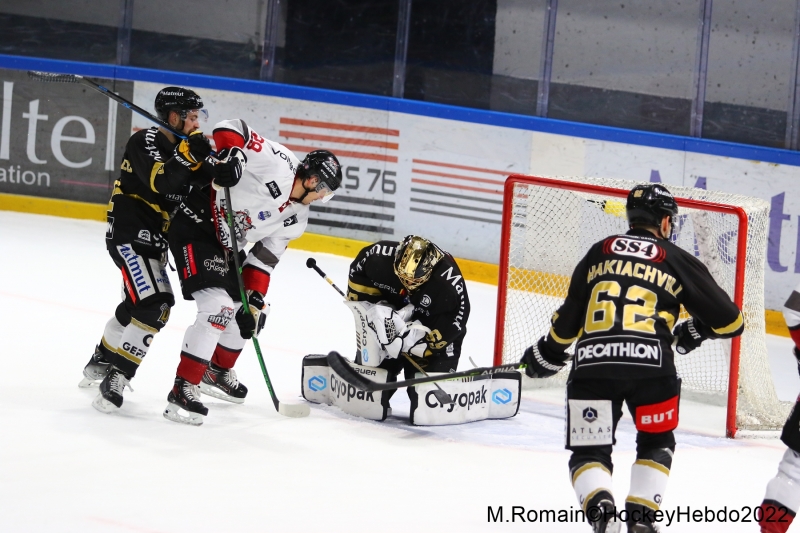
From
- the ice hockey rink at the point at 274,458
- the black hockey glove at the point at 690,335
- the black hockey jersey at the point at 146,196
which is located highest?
the black hockey jersey at the point at 146,196

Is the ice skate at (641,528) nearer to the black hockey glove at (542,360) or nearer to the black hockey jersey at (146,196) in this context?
the black hockey glove at (542,360)

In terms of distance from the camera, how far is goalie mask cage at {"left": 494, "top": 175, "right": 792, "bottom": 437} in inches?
194

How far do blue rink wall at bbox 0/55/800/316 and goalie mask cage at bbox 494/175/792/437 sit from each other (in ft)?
3.98

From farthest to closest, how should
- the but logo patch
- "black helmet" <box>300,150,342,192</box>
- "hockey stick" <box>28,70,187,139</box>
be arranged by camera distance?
"hockey stick" <box>28,70,187,139</box>, "black helmet" <box>300,150,342,192</box>, the but logo patch

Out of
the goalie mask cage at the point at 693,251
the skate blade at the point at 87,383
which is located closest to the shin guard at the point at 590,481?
the goalie mask cage at the point at 693,251

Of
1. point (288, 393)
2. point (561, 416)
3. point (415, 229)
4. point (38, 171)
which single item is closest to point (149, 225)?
point (288, 393)

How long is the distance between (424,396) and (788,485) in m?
Answer: 1.72

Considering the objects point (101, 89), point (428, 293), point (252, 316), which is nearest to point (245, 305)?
point (252, 316)

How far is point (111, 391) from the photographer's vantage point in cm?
437

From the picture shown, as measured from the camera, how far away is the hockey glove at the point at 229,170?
4.17 m

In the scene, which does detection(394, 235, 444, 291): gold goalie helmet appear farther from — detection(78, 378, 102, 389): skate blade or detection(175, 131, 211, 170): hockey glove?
detection(78, 378, 102, 389): skate blade

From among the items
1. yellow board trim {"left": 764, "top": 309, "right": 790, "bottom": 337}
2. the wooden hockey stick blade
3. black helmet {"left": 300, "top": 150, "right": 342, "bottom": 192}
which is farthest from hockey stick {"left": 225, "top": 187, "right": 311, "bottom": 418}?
yellow board trim {"left": 764, "top": 309, "right": 790, "bottom": 337}

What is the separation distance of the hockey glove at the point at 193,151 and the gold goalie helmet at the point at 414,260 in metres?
0.89

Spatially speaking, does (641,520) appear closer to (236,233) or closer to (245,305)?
(245,305)
